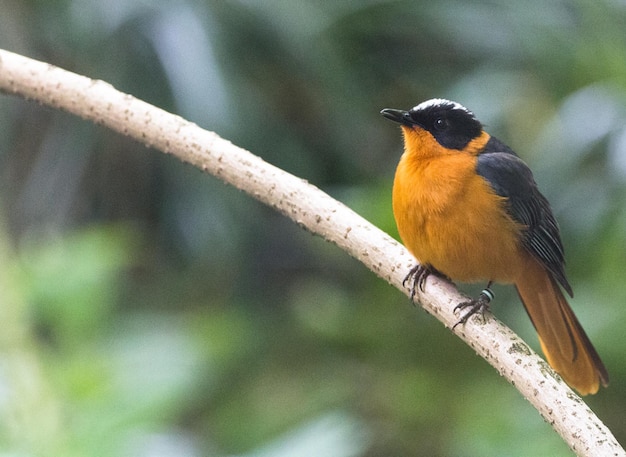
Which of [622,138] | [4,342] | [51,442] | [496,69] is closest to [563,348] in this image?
[622,138]

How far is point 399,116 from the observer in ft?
7.43

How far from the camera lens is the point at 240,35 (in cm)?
379

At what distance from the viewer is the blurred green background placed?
2484 millimetres

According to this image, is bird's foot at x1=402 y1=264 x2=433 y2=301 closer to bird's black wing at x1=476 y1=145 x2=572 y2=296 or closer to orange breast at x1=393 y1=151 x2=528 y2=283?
orange breast at x1=393 y1=151 x2=528 y2=283

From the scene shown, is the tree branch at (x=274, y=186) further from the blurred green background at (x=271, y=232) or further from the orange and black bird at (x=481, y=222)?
the blurred green background at (x=271, y=232)

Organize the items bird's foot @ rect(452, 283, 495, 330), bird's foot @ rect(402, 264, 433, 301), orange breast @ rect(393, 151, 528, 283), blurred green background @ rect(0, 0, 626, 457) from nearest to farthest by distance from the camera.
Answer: bird's foot @ rect(452, 283, 495, 330)
bird's foot @ rect(402, 264, 433, 301)
orange breast @ rect(393, 151, 528, 283)
blurred green background @ rect(0, 0, 626, 457)

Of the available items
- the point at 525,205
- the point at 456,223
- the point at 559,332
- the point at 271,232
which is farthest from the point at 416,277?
the point at 271,232

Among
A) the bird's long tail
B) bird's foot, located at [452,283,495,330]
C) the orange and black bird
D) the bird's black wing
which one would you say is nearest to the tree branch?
bird's foot, located at [452,283,495,330]

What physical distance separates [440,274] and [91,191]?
91.0 inches

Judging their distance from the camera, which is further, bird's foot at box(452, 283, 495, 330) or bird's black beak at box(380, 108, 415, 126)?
bird's black beak at box(380, 108, 415, 126)

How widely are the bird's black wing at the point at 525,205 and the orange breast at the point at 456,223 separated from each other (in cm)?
3

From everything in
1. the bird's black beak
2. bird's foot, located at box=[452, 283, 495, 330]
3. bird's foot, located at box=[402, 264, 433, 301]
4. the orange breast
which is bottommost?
bird's foot, located at box=[452, 283, 495, 330]

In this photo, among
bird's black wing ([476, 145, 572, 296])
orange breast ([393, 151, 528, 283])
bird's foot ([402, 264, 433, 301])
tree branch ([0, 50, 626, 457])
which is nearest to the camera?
tree branch ([0, 50, 626, 457])

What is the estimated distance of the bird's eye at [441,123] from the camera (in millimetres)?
2297
